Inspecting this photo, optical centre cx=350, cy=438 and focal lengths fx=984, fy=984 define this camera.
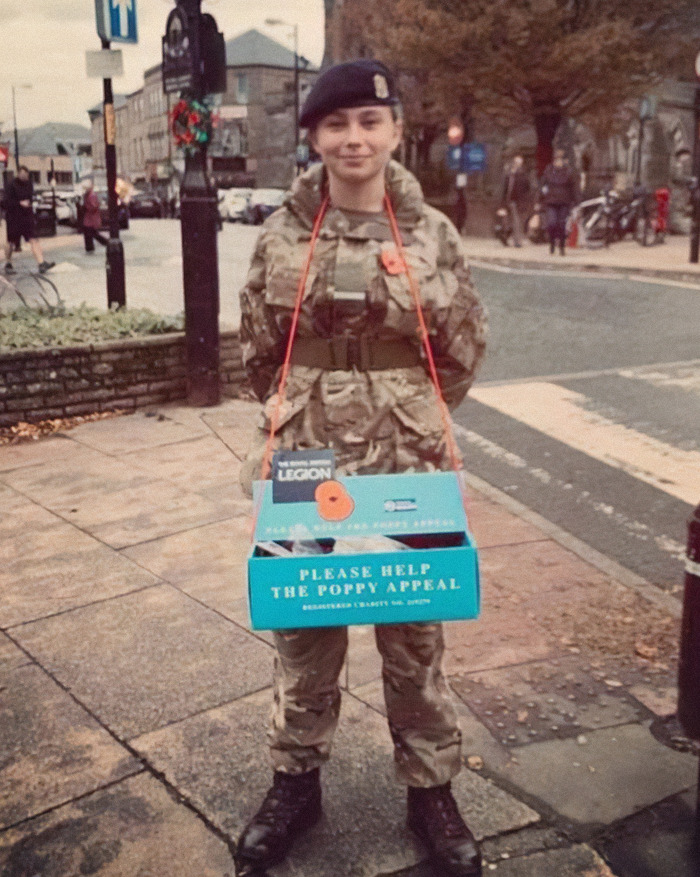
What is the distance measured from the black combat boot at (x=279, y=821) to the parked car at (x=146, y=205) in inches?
1743

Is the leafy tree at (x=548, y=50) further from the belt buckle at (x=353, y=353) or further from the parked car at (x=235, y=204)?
the belt buckle at (x=353, y=353)

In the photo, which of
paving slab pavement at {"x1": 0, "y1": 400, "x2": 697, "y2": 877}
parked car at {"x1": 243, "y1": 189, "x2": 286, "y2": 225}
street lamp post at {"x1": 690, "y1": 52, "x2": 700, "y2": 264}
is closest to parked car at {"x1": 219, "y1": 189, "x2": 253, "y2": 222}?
parked car at {"x1": 243, "y1": 189, "x2": 286, "y2": 225}

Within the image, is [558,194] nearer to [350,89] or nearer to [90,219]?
[90,219]

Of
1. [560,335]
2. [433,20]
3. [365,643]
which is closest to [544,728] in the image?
[365,643]

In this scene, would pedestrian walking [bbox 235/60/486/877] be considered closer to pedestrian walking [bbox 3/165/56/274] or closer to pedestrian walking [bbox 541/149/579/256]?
pedestrian walking [bbox 3/165/56/274]

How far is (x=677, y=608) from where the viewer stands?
13.8ft

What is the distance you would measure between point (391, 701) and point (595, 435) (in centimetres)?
472

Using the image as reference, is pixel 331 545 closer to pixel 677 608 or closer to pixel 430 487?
pixel 430 487

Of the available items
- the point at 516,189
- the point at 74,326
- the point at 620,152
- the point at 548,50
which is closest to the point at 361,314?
the point at 74,326

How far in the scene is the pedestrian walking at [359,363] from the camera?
8.22 feet

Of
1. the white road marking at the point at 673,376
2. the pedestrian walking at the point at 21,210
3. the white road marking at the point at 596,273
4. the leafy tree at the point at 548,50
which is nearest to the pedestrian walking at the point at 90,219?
the pedestrian walking at the point at 21,210

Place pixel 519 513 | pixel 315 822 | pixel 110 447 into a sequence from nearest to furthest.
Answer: pixel 315 822 < pixel 519 513 < pixel 110 447

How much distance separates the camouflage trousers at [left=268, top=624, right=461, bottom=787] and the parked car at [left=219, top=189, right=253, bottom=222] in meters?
38.7

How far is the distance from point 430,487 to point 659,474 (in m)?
4.25
